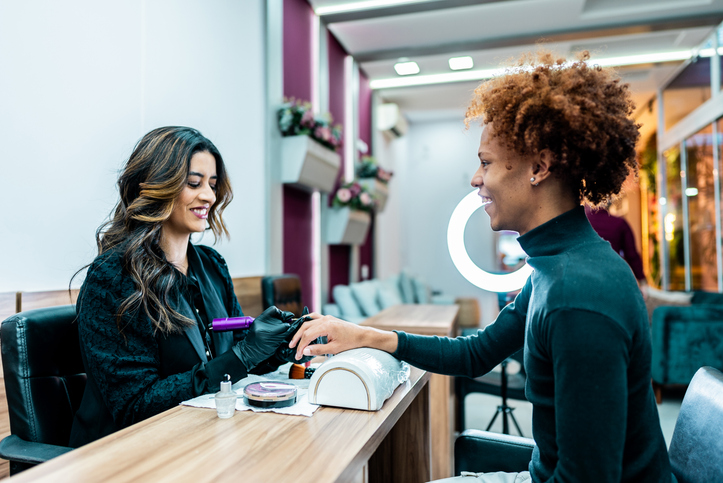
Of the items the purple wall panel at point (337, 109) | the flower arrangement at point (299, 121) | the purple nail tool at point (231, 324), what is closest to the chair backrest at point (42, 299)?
the purple nail tool at point (231, 324)

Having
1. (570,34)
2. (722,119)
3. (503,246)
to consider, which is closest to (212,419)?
(570,34)

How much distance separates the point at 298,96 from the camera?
404 centimetres

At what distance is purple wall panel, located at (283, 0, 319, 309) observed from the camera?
12.6ft

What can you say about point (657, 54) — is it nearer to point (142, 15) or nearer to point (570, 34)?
point (570, 34)

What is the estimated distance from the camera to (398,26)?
4574mm

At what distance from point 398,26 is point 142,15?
9.34 ft

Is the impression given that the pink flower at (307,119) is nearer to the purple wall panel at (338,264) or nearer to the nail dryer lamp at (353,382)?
the purple wall panel at (338,264)

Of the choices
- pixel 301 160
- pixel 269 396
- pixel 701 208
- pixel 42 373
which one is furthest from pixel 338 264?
pixel 701 208

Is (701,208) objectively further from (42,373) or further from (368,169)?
(42,373)

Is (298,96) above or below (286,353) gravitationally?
above

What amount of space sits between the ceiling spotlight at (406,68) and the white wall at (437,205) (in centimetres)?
222

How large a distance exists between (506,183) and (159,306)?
37.9 inches

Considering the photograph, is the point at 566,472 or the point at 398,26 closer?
the point at 566,472

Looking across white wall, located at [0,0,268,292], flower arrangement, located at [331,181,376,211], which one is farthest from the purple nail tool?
flower arrangement, located at [331,181,376,211]
